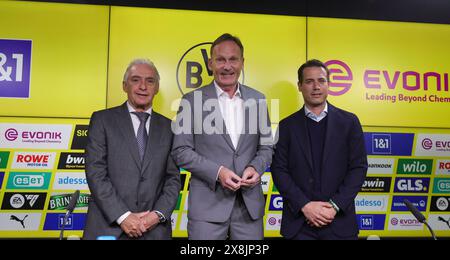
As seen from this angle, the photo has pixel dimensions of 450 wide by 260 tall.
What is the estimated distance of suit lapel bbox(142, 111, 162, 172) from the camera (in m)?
2.31

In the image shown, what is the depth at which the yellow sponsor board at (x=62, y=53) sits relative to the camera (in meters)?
3.67

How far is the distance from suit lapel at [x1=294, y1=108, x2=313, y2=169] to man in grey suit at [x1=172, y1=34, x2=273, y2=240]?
0.62 feet

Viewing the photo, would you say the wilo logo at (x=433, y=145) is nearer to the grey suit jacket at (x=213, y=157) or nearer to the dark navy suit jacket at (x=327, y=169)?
the dark navy suit jacket at (x=327, y=169)

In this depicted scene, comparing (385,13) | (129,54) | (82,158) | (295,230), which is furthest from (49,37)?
(385,13)

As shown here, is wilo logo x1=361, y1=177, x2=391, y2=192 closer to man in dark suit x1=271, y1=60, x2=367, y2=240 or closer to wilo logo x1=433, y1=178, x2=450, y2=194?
wilo logo x1=433, y1=178, x2=450, y2=194

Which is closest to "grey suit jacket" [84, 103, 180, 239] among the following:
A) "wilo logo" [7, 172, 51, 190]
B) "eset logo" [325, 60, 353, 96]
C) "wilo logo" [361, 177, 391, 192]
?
"wilo logo" [7, 172, 51, 190]

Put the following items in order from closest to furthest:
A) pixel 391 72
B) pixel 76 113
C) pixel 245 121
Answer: pixel 245 121 < pixel 76 113 < pixel 391 72

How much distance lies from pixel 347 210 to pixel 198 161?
890mm

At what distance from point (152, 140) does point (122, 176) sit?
0.84 ft

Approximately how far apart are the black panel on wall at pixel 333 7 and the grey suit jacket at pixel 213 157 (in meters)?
1.83

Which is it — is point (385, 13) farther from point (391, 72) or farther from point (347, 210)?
point (347, 210)

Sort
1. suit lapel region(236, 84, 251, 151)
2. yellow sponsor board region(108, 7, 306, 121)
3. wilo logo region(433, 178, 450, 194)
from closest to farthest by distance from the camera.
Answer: suit lapel region(236, 84, 251, 151) → yellow sponsor board region(108, 7, 306, 121) → wilo logo region(433, 178, 450, 194)

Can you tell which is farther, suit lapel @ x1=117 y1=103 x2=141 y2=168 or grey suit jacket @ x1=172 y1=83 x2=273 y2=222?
suit lapel @ x1=117 y1=103 x2=141 y2=168

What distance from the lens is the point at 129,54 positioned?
3744mm
